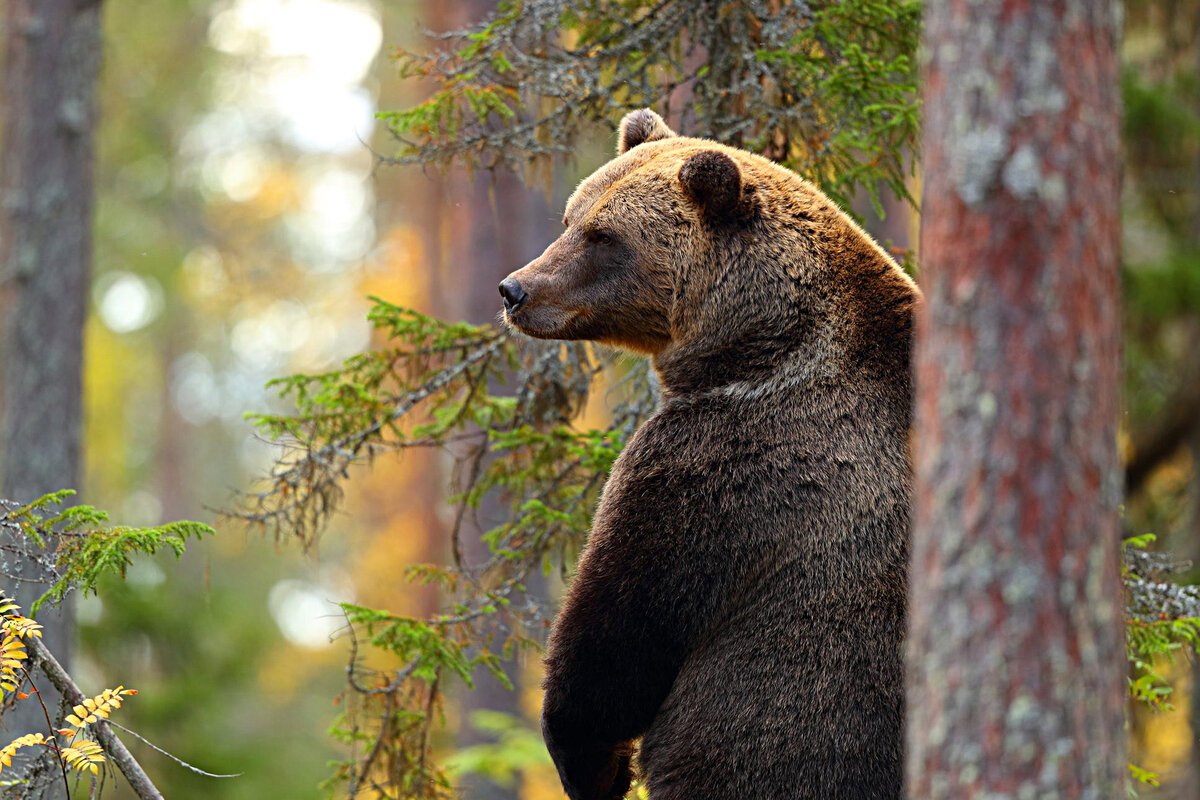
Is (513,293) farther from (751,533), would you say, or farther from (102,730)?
(102,730)

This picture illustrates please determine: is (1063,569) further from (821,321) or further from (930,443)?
(821,321)

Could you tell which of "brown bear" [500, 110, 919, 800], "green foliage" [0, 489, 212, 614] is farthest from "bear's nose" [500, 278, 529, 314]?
"green foliage" [0, 489, 212, 614]

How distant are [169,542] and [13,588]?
14.8 feet

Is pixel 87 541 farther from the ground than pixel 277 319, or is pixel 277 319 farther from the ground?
pixel 277 319

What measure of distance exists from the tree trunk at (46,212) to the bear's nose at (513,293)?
6.12m

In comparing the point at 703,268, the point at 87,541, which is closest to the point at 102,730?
the point at 87,541

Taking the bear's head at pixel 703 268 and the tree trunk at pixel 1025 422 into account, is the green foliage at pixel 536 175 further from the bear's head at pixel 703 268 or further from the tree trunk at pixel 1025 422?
the tree trunk at pixel 1025 422

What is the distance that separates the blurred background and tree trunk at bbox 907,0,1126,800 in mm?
3746

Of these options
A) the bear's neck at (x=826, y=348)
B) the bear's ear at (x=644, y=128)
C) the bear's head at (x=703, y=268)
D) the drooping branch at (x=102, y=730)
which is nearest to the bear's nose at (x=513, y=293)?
the bear's head at (x=703, y=268)

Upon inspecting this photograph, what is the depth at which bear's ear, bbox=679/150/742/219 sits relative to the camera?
187 inches

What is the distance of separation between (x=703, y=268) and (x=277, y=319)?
30.5 m

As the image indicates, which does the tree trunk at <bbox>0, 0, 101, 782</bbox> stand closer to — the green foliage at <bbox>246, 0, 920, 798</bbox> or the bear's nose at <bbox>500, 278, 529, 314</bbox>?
the green foliage at <bbox>246, 0, 920, 798</bbox>

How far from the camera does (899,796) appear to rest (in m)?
4.10

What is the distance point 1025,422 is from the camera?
110 inches
